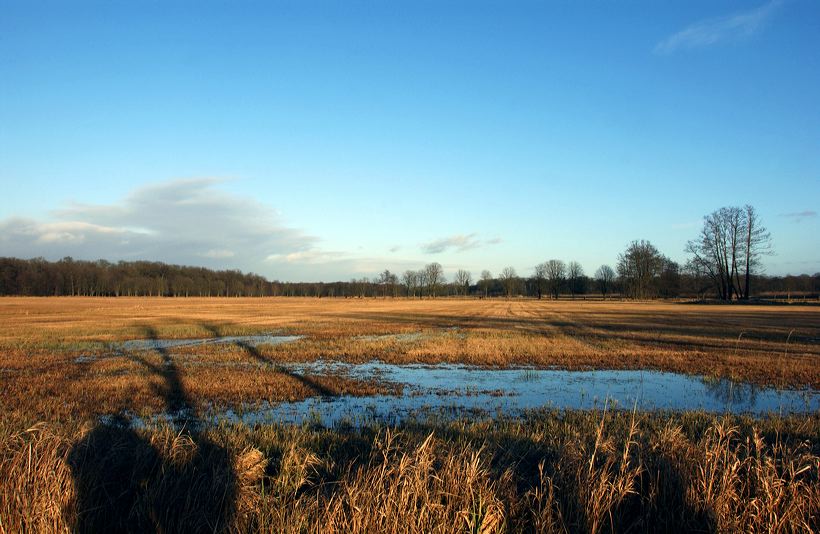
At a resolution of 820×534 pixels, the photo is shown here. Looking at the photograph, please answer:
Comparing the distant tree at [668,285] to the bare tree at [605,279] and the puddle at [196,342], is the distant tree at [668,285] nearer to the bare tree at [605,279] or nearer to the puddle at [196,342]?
the bare tree at [605,279]

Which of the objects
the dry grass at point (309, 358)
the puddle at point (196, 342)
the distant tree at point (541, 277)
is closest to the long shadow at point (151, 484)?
the dry grass at point (309, 358)

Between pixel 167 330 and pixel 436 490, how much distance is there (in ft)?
115

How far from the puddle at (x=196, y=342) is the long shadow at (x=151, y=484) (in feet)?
66.8

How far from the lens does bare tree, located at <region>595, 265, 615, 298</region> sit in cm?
15175

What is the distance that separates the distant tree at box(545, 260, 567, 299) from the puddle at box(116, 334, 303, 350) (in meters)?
137

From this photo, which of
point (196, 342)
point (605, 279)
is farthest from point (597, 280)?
point (196, 342)

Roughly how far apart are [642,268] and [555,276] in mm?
47799

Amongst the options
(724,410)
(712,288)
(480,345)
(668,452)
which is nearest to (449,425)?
(668,452)

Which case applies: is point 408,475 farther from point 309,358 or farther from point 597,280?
point 597,280

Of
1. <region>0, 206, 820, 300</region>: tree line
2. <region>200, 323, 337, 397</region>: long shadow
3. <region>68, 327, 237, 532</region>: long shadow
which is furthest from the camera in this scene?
<region>0, 206, 820, 300</region>: tree line

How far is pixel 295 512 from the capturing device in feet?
16.7

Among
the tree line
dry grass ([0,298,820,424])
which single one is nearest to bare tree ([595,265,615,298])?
the tree line

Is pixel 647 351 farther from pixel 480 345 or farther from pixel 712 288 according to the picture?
pixel 712 288

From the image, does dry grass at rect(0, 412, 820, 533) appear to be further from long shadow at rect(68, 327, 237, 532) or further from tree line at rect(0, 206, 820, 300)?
tree line at rect(0, 206, 820, 300)
